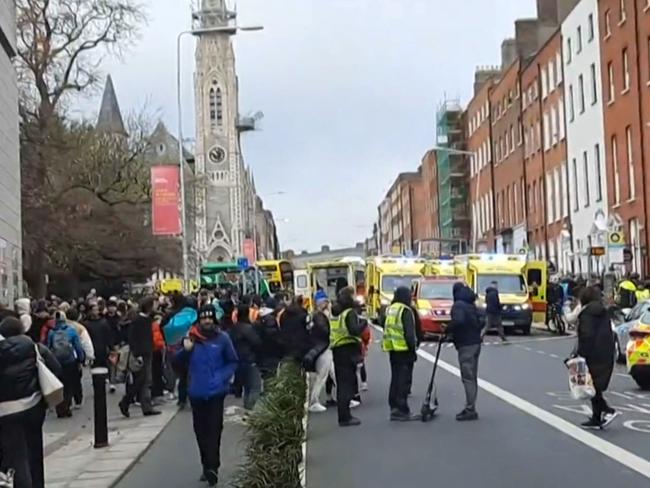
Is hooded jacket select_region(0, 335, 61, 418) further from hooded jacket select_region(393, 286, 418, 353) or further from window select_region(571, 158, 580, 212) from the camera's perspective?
window select_region(571, 158, 580, 212)

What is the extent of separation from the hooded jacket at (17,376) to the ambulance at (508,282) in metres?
30.8

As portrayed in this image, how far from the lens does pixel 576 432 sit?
567 inches

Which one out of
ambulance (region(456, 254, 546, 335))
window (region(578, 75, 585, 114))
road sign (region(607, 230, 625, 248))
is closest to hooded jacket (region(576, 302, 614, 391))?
road sign (region(607, 230, 625, 248))

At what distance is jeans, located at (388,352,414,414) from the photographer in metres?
16.0

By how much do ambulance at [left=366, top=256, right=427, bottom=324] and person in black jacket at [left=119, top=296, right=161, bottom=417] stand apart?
26.2m

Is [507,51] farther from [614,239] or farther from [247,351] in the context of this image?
[247,351]

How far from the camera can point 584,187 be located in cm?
5678

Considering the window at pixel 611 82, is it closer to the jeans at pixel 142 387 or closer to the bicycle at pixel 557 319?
A: the bicycle at pixel 557 319

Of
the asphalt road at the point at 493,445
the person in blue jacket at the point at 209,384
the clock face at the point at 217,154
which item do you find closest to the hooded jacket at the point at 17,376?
the person in blue jacket at the point at 209,384

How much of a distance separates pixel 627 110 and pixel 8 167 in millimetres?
26713

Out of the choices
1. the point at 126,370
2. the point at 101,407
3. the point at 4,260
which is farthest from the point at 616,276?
the point at 101,407

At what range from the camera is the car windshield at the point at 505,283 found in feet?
135

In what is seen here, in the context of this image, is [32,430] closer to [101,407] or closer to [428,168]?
[101,407]

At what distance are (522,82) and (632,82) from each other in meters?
24.0
